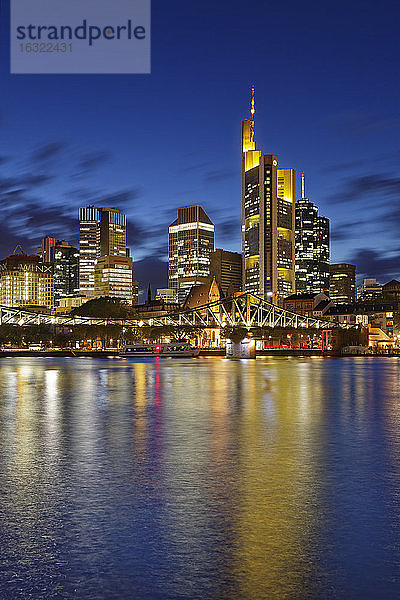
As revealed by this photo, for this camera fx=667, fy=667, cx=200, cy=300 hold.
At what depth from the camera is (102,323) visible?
Result: 558 ft

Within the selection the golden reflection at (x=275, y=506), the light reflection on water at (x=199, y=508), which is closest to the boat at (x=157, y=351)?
the light reflection on water at (x=199, y=508)

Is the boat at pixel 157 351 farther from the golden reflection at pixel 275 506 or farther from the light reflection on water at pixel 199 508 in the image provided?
the golden reflection at pixel 275 506

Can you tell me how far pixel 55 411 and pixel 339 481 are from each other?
1838cm

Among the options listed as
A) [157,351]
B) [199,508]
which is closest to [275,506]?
[199,508]

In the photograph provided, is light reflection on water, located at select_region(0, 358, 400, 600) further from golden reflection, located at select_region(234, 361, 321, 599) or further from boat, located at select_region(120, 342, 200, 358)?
boat, located at select_region(120, 342, 200, 358)

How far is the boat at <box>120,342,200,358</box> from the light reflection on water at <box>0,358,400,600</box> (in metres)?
101

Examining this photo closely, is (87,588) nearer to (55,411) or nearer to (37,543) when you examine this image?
(37,543)

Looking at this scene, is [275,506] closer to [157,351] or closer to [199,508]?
[199,508]

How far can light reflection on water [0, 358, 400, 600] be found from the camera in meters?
8.80

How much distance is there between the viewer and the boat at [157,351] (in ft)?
420

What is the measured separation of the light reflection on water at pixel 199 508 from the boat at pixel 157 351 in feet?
331

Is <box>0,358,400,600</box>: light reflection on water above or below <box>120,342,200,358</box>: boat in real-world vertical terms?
below

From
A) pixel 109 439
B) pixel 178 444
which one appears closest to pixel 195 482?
pixel 178 444

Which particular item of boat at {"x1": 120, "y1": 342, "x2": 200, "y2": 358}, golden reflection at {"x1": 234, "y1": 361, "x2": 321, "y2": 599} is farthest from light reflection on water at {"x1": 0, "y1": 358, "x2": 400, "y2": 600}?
boat at {"x1": 120, "y1": 342, "x2": 200, "y2": 358}
